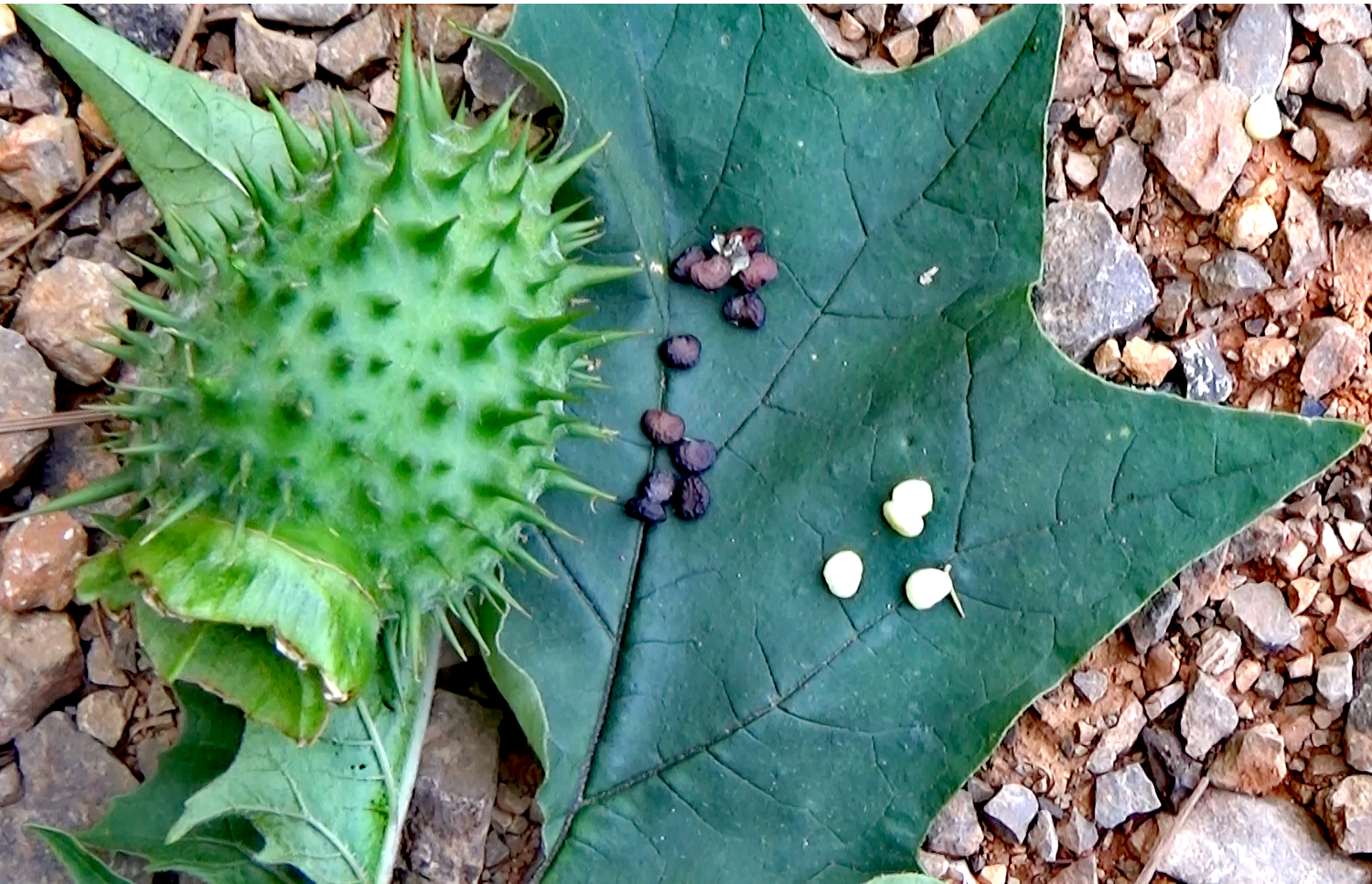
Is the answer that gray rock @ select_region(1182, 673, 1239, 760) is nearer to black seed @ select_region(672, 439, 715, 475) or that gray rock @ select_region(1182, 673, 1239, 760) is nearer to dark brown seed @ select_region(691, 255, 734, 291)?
black seed @ select_region(672, 439, 715, 475)

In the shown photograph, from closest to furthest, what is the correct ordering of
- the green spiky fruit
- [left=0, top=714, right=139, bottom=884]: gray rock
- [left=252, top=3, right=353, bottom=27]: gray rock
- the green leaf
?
1. the green spiky fruit
2. the green leaf
3. [left=0, top=714, right=139, bottom=884]: gray rock
4. [left=252, top=3, right=353, bottom=27]: gray rock

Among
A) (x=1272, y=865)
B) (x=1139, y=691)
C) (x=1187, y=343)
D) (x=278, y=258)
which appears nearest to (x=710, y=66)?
(x=278, y=258)

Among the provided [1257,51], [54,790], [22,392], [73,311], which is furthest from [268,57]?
[1257,51]

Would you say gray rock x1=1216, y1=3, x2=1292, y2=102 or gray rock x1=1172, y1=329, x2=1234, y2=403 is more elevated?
gray rock x1=1216, y1=3, x2=1292, y2=102

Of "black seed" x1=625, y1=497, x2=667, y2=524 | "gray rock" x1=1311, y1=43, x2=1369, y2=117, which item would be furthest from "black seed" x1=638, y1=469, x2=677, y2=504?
"gray rock" x1=1311, y1=43, x2=1369, y2=117

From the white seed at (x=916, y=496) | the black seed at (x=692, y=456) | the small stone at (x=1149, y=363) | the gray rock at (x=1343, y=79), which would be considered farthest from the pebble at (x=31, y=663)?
the gray rock at (x=1343, y=79)
